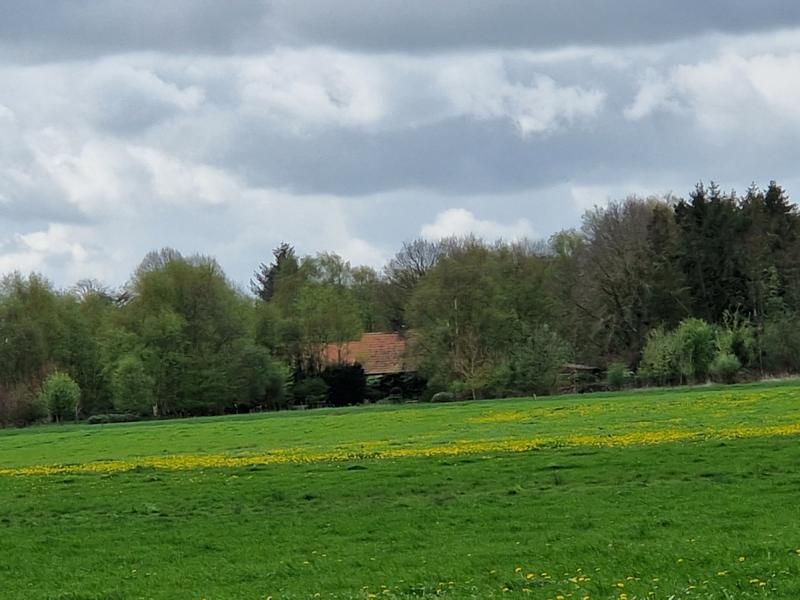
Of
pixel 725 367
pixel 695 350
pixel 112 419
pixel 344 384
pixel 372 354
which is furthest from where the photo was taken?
pixel 372 354

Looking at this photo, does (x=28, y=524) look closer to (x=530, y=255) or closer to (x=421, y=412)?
(x=421, y=412)

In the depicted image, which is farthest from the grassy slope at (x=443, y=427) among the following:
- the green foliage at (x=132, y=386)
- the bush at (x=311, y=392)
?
the bush at (x=311, y=392)

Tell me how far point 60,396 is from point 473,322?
32890 millimetres

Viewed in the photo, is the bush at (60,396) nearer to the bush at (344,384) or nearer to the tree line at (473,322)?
the tree line at (473,322)

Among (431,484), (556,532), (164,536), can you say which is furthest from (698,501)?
(164,536)

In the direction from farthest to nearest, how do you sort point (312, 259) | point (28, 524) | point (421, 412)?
point (312, 259) < point (421, 412) < point (28, 524)

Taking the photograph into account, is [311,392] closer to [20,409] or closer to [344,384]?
[344,384]

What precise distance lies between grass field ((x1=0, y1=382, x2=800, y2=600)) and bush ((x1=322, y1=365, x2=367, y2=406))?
61.3 metres

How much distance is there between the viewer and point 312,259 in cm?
12500

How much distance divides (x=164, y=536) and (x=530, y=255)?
89636mm

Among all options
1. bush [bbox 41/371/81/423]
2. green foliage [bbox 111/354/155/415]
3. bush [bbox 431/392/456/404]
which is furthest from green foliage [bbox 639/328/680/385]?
bush [bbox 41/371/81/423]

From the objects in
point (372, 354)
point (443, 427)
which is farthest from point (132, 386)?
point (443, 427)

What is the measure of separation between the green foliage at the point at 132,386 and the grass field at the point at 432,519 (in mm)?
49598

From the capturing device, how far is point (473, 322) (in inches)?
3681
